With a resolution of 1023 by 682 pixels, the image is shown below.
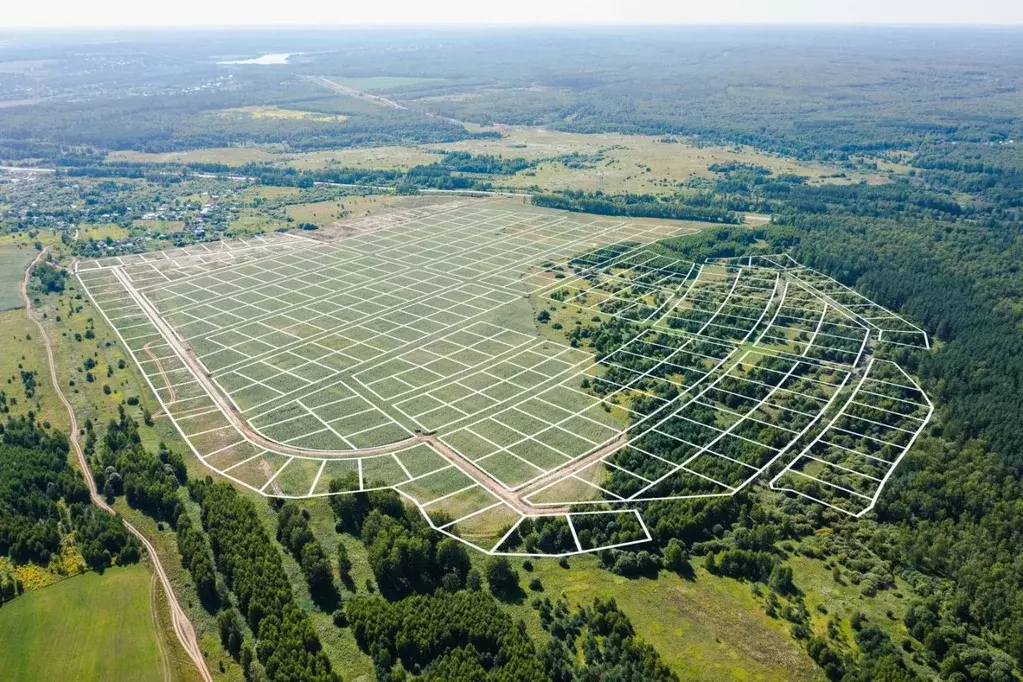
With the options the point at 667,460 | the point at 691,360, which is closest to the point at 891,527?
the point at 667,460

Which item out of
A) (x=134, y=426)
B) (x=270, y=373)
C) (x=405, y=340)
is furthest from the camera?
(x=405, y=340)

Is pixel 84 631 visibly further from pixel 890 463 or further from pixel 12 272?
pixel 12 272

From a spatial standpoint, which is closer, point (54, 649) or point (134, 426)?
point (54, 649)

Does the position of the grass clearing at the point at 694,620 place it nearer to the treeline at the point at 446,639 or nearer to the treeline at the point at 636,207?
the treeline at the point at 446,639

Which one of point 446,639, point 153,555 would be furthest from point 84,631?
point 446,639

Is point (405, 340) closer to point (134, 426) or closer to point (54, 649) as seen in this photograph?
point (134, 426)

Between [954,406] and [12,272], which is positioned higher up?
[954,406]

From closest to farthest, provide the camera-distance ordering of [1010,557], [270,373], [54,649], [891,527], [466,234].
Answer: [54,649], [1010,557], [891,527], [270,373], [466,234]
